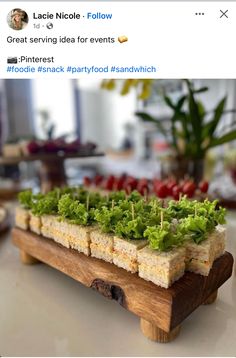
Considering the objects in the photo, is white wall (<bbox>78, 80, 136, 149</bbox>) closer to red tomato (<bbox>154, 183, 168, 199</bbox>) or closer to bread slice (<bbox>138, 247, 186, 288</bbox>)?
red tomato (<bbox>154, 183, 168, 199</bbox>)

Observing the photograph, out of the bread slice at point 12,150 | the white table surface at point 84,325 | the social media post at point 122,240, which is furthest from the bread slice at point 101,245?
the bread slice at point 12,150

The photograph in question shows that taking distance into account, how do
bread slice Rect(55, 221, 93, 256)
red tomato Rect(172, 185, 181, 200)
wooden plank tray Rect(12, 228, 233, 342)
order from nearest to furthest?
1. wooden plank tray Rect(12, 228, 233, 342)
2. bread slice Rect(55, 221, 93, 256)
3. red tomato Rect(172, 185, 181, 200)

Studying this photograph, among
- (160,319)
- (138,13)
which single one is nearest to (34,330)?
(160,319)

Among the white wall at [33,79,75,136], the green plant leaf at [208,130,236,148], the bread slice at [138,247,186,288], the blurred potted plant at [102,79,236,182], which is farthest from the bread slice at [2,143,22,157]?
the white wall at [33,79,75,136]

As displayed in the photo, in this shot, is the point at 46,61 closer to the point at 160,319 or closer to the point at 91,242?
the point at 91,242

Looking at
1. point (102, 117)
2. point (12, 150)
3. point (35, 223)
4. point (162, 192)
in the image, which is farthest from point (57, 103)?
point (35, 223)
